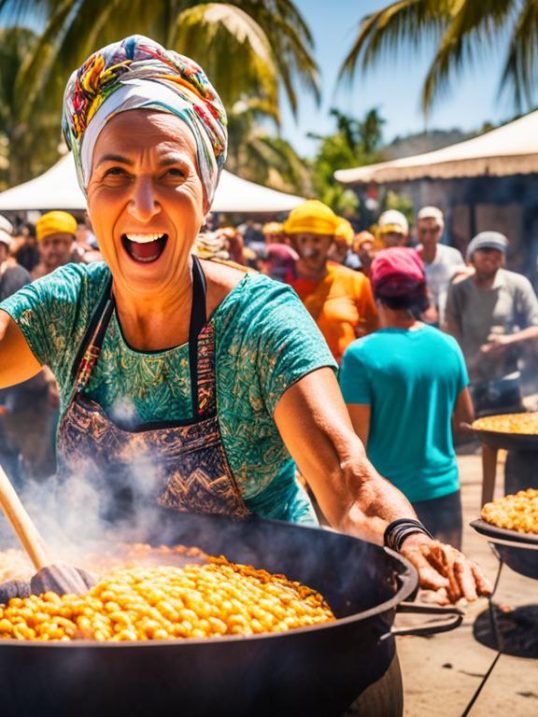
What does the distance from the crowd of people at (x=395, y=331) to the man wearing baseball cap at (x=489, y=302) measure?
0.03 feet

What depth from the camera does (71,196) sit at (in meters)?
10.1

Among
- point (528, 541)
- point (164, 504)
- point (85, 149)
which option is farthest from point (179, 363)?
point (528, 541)

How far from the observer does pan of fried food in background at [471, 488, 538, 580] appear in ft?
14.4

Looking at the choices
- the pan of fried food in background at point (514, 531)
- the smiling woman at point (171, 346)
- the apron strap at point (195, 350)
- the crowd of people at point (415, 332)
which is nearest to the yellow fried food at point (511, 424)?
the crowd of people at point (415, 332)

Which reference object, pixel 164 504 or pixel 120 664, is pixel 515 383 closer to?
pixel 164 504

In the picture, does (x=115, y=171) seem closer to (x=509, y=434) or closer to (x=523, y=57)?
(x=509, y=434)

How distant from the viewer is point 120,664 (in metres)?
1.44

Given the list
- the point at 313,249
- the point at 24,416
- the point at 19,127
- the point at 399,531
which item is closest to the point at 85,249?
the point at 24,416

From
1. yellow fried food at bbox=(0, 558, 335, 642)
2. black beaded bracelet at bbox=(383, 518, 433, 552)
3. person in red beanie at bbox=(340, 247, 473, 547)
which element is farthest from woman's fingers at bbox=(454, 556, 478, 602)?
person in red beanie at bbox=(340, 247, 473, 547)

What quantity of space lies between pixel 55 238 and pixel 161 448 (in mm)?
6392

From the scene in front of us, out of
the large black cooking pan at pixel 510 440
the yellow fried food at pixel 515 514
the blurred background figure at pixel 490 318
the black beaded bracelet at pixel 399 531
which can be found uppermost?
the black beaded bracelet at pixel 399 531

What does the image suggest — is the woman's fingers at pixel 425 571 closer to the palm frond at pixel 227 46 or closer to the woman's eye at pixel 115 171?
the woman's eye at pixel 115 171

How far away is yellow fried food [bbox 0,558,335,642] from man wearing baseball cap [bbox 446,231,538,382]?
6330 mm

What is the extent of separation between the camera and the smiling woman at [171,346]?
2.09 m
